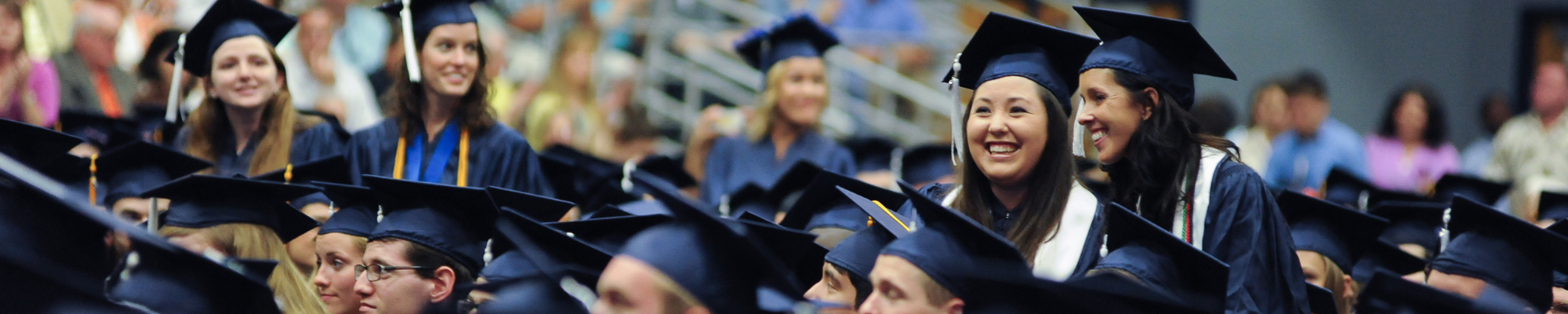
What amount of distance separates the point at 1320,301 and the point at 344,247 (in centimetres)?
247

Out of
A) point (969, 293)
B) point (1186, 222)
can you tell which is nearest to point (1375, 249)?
point (1186, 222)

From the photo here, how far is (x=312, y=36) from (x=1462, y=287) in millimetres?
5234

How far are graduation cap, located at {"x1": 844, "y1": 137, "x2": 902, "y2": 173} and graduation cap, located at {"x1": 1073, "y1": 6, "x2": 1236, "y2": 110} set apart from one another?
3.59m

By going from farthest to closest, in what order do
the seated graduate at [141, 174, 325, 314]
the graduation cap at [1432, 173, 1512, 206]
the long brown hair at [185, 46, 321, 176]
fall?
the graduation cap at [1432, 173, 1512, 206] < the long brown hair at [185, 46, 321, 176] < the seated graduate at [141, 174, 325, 314]

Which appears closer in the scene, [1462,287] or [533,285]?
[533,285]

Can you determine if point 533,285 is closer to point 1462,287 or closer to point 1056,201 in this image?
point 1056,201

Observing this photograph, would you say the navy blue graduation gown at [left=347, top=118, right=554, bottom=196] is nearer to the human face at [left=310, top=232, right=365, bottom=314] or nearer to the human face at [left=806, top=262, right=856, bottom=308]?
the human face at [left=310, top=232, right=365, bottom=314]

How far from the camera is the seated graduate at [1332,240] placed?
153 inches

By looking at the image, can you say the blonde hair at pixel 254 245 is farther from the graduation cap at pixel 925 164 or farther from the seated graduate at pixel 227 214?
the graduation cap at pixel 925 164

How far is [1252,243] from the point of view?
2.72 meters

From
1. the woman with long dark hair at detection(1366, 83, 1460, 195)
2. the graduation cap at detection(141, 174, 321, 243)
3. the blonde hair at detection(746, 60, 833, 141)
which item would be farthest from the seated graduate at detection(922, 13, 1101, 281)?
the woman with long dark hair at detection(1366, 83, 1460, 195)

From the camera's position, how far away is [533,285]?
242cm

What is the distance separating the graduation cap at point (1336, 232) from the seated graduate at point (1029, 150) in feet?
4.20

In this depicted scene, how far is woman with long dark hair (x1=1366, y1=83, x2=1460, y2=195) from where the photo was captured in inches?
308
